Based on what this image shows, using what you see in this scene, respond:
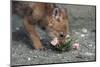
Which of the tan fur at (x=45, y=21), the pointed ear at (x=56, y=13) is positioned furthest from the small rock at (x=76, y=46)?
the pointed ear at (x=56, y=13)

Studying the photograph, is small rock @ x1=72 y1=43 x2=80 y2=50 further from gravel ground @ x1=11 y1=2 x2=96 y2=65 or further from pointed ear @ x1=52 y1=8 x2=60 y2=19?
pointed ear @ x1=52 y1=8 x2=60 y2=19

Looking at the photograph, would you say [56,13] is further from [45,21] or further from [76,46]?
[76,46]

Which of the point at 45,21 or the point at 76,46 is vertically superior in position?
the point at 45,21

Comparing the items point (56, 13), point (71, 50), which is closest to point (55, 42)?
point (71, 50)

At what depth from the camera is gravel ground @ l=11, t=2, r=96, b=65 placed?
7.45ft

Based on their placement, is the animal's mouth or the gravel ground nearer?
the gravel ground

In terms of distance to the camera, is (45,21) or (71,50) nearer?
(45,21)

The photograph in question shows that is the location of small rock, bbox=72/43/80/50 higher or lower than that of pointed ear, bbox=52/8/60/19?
lower

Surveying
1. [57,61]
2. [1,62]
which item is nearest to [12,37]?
[1,62]

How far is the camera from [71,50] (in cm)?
250

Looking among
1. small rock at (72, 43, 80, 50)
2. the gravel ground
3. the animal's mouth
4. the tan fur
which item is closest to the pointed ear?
the tan fur

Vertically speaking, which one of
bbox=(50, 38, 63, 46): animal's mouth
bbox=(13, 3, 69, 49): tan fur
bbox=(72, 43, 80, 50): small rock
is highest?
bbox=(13, 3, 69, 49): tan fur

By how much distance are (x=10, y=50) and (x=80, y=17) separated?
99 cm

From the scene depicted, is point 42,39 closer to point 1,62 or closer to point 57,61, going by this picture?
point 57,61
